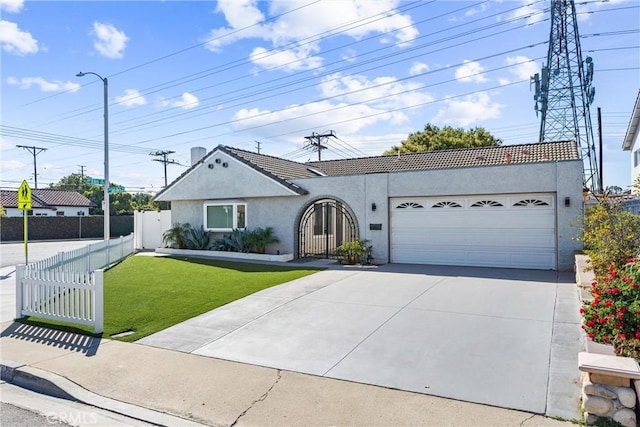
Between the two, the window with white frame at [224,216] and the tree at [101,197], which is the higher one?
the tree at [101,197]

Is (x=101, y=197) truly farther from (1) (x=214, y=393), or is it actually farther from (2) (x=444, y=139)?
(1) (x=214, y=393)

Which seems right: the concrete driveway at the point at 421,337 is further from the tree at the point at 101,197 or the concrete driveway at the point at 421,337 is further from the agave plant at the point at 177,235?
the tree at the point at 101,197

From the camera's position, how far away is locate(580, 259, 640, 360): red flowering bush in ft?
13.8

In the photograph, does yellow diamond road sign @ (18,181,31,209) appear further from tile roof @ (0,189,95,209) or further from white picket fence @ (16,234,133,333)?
tile roof @ (0,189,95,209)

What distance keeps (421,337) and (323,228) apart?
12.9 meters

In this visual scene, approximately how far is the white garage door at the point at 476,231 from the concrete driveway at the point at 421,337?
272 cm

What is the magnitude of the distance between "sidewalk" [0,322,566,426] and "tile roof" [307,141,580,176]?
458 inches

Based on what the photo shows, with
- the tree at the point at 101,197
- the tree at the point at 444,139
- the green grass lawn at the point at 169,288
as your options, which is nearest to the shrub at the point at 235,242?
the green grass lawn at the point at 169,288

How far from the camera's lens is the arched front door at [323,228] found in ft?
55.8

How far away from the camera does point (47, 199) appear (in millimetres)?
46812

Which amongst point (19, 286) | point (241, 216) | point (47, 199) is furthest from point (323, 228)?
point (47, 199)

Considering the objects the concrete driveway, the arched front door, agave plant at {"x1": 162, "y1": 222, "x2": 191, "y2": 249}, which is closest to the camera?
the concrete driveway

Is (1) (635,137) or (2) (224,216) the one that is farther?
(1) (635,137)

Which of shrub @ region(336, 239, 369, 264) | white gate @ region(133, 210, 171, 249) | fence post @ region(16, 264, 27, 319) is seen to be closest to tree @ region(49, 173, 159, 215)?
white gate @ region(133, 210, 171, 249)
